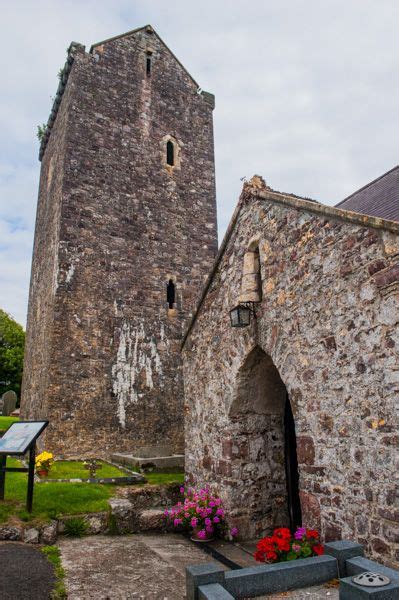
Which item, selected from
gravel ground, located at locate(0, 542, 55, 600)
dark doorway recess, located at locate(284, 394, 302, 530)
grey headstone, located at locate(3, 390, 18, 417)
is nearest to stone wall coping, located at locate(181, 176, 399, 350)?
dark doorway recess, located at locate(284, 394, 302, 530)

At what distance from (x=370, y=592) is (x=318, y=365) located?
2.36 m

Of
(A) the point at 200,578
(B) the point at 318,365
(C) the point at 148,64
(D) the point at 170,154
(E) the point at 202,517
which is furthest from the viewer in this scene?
(C) the point at 148,64

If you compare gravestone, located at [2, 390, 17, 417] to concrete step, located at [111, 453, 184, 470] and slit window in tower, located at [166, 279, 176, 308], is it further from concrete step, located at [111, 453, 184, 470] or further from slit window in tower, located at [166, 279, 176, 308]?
concrete step, located at [111, 453, 184, 470]

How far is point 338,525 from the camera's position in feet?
15.3

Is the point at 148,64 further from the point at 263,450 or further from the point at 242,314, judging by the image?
the point at 263,450

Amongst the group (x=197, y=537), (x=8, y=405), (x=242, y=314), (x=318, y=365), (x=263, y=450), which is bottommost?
(x=197, y=537)

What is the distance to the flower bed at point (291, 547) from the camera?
4.67m

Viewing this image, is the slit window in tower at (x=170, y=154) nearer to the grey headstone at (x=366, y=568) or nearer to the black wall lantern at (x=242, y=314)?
the black wall lantern at (x=242, y=314)


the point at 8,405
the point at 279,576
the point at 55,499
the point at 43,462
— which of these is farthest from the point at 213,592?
the point at 8,405

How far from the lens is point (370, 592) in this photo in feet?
10.2

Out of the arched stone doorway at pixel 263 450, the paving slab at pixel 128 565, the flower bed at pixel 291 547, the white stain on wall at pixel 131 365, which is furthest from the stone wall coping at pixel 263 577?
the white stain on wall at pixel 131 365

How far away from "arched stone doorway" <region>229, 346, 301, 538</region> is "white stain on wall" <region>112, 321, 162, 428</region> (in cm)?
608

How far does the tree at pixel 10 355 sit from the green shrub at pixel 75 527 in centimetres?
2993

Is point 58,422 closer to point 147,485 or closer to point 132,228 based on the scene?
point 147,485
